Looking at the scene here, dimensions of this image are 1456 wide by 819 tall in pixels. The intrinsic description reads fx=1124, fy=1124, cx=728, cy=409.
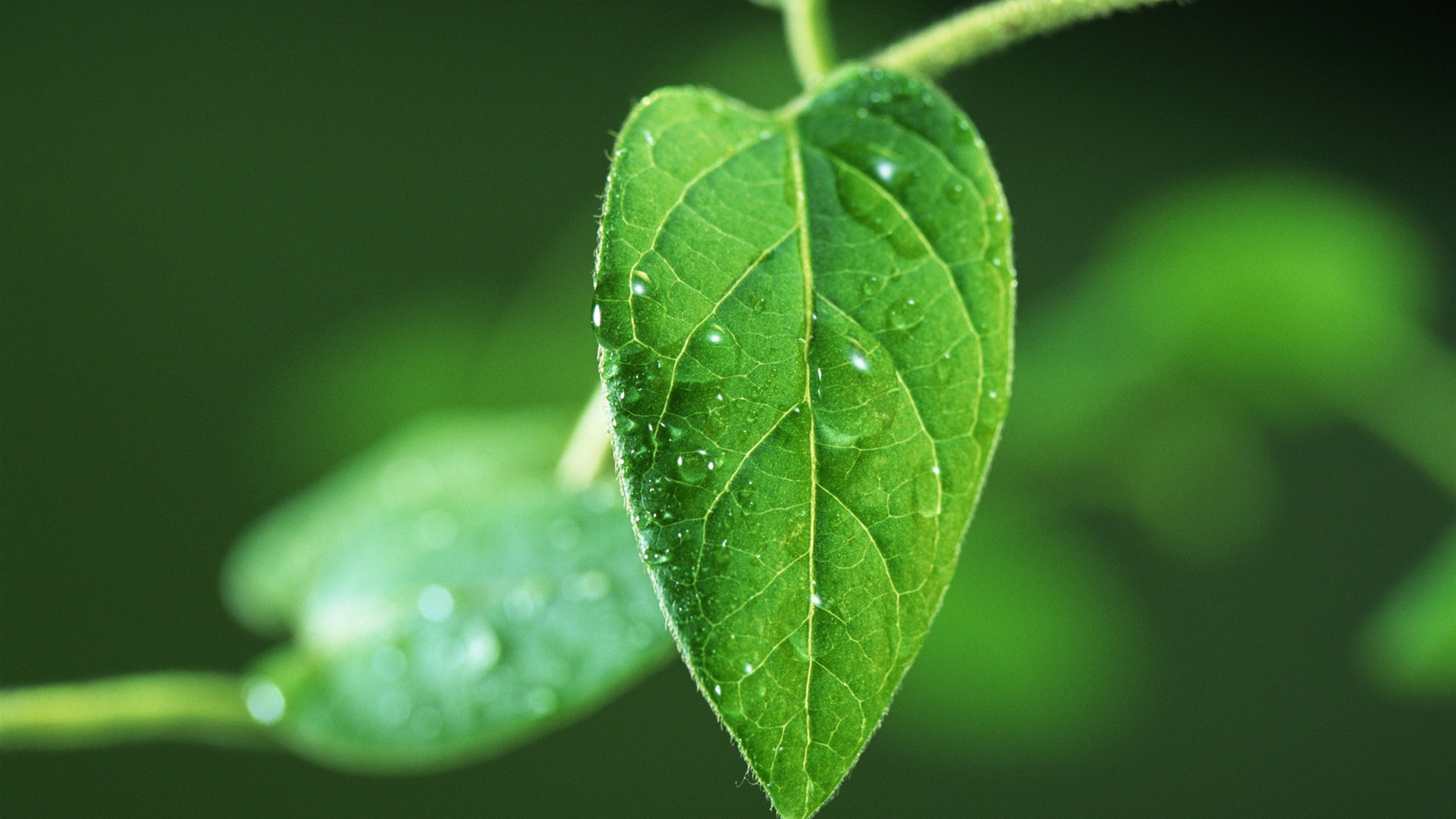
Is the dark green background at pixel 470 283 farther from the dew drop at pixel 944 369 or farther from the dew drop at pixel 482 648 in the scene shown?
the dew drop at pixel 944 369

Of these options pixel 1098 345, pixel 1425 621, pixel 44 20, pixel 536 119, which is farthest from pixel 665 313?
pixel 44 20

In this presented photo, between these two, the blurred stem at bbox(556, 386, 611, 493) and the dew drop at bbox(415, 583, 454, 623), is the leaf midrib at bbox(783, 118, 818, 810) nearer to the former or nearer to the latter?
the blurred stem at bbox(556, 386, 611, 493)

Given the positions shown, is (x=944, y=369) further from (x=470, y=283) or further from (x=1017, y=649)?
(x=470, y=283)

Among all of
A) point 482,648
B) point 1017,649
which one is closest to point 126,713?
point 482,648

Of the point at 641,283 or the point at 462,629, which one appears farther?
the point at 462,629

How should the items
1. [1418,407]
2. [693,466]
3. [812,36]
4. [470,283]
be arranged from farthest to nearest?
[470,283]
[1418,407]
[812,36]
[693,466]

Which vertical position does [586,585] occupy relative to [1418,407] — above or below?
above

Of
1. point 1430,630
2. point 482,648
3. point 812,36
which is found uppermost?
point 812,36
